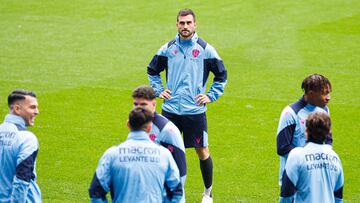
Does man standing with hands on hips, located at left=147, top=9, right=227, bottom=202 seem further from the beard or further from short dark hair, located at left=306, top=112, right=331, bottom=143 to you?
short dark hair, located at left=306, top=112, right=331, bottom=143

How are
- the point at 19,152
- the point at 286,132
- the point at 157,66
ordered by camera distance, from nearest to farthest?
1. the point at 19,152
2. the point at 286,132
3. the point at 157,66

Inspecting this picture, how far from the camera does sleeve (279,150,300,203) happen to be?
21.9 ft

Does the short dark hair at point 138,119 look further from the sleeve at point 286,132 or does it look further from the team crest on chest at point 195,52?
the team crest on chest at point 195,52

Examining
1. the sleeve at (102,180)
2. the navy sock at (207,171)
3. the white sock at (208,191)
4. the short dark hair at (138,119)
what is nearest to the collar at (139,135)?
the short dark hair at (138,119)

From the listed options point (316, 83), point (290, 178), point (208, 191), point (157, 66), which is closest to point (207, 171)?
point (208, 191)

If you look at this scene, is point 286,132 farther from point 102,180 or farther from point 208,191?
point 208,191

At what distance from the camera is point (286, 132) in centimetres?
780

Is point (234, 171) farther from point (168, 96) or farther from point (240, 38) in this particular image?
point (240, 38)

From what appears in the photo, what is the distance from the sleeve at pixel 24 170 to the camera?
6844 mm

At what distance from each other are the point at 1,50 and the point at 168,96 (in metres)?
9.26

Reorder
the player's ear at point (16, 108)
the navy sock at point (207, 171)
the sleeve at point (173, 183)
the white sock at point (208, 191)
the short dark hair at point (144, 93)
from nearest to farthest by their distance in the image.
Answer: the sleeve at point (173, 183)
the short dark hair at point (144, 93)
the player's ear at point (16, 108)
the navy sock at point (207, 171)
the white sock at point (208, 191)

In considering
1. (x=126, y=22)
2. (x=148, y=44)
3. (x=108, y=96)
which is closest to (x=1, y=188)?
(x=108, y=96)

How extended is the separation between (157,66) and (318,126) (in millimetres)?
3834

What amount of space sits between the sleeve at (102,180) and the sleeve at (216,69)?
3.75 meters
